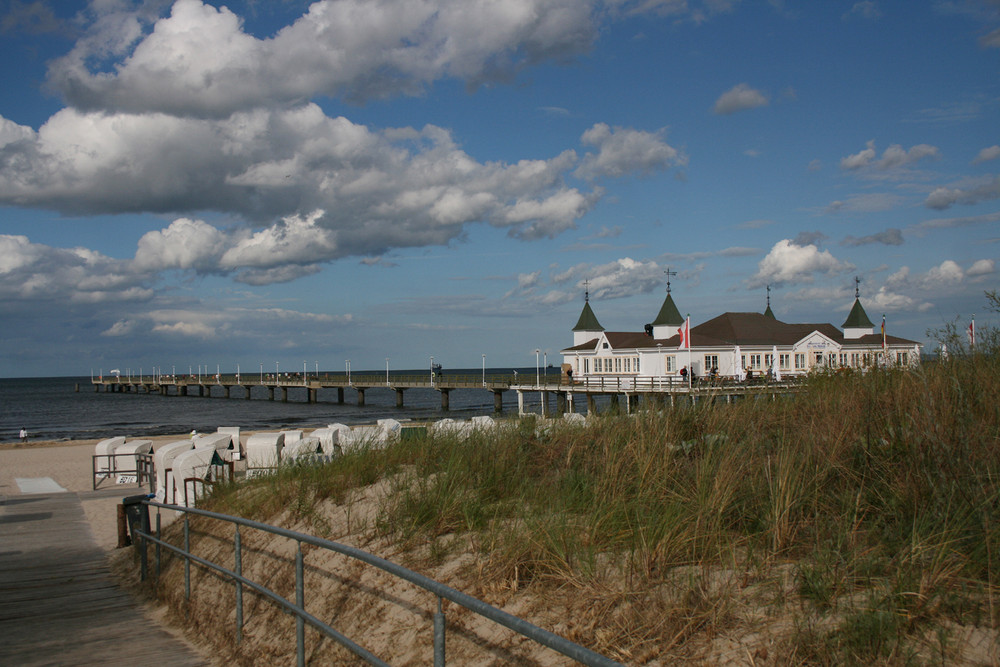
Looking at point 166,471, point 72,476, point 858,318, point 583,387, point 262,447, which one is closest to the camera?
point 166,471

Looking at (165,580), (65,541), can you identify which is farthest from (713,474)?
(65,541)

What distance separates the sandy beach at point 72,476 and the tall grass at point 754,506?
787cm

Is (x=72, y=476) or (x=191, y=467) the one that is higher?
(x=191, y=467)

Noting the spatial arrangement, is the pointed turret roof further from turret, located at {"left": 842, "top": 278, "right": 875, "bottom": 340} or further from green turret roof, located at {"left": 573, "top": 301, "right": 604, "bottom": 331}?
turret, located at {"left": 842, "top": 278, "right": 875, "bottom": 340}

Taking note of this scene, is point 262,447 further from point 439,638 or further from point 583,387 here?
point 583,387

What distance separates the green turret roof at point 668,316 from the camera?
50688 millimetres

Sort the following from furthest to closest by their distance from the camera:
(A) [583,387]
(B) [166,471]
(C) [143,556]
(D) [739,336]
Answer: (A) [583,387] < (D) [739,336] < (B) [166,471] < (C) [143,556]

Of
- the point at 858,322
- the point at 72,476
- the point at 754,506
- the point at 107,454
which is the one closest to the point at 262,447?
the point at 107,454

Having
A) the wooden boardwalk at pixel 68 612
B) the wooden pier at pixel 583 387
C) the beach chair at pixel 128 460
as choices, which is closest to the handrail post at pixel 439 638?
the wooden boardwalk at pixel 68 612

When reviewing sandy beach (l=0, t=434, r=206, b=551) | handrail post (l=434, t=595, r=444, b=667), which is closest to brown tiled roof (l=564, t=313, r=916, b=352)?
sandy beach (l=0, t=434, r=206, b=551)

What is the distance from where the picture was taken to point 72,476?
966 inches

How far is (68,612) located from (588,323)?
50.8m

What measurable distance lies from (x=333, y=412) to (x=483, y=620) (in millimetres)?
72273

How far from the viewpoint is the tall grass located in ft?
12.7
